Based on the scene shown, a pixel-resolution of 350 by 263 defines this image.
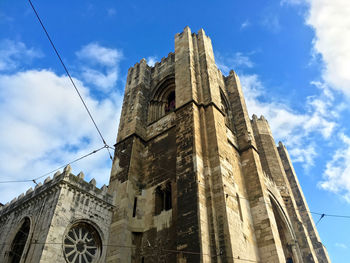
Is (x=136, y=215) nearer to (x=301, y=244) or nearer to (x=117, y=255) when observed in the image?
(x=117, y=255)

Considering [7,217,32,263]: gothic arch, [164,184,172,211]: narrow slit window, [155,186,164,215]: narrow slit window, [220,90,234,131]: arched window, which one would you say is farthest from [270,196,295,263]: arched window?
[7,217,32,263]: gothic arch

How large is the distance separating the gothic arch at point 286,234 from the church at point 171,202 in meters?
0.06

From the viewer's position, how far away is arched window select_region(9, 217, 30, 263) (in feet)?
38.5

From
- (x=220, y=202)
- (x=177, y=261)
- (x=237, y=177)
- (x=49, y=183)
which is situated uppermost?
(x=237, y=177)

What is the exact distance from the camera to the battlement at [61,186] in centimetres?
1207

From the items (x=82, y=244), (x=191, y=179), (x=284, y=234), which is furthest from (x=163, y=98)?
(x=284, y=234)

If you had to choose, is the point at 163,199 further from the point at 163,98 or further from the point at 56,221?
the point at 163,98

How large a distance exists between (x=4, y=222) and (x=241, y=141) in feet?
42.2

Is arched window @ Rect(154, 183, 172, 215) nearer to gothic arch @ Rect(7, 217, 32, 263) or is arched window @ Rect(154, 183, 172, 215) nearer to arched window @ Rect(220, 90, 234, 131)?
gothic arch @ Rect(7, 217, 32, 263)

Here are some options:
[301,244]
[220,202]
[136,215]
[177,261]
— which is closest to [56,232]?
[136,215]

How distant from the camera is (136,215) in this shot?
526 inches

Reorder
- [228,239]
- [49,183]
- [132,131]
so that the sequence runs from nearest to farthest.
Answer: [228,239] < [49,183] < [132,131]

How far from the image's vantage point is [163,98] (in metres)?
19.6

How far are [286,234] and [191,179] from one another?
384 inches
